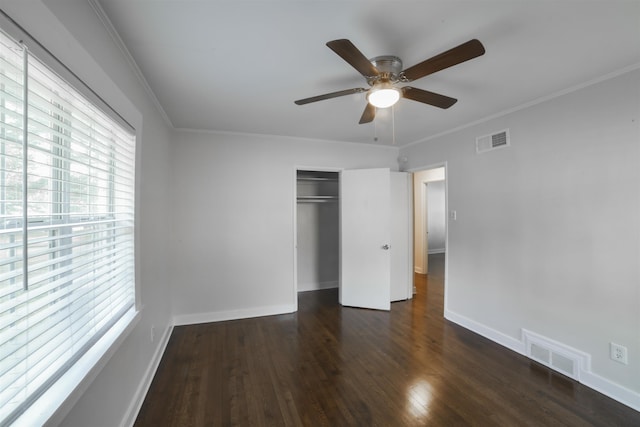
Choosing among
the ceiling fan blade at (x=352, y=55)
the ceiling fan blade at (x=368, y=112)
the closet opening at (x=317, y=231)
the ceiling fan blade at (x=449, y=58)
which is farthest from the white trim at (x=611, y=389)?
the closet opening at (x=317, y=231)

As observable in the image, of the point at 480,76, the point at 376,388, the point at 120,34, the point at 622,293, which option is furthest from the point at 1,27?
the point at 622,293

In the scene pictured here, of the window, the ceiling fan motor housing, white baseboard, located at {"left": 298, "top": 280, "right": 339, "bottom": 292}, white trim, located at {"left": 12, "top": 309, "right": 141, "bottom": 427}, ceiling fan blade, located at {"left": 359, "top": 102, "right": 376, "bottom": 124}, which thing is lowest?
white baseboard, located at {"left": 298, "top": 280, "right": 339, "bottom": 292}

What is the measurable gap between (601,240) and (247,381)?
10.3 ft

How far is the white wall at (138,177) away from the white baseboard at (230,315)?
24cm

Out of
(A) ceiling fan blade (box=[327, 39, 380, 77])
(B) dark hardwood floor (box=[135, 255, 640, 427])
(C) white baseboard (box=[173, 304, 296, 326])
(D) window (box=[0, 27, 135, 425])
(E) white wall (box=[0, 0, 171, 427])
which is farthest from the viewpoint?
(C) white baseboard (box=[173, 304, 296, 326])

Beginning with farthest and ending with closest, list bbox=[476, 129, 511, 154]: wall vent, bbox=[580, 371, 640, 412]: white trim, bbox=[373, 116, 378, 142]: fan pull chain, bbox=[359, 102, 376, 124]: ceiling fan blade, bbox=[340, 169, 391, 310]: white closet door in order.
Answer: bbox=[340, 169, 391, 310]: white closet door → bbox=[373, 116, 378, 142]: fan pull chain → bbox=[476, 129, 511, 154]: wall vent → bbox=[359, 102, 376, 124]: ceiling fan blade → bbox=[580, 371, 640, 412]: white trim

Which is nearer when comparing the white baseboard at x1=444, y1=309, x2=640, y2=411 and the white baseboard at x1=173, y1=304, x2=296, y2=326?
the white baseboard at x1=444, y1=309, x2=640, y2=411

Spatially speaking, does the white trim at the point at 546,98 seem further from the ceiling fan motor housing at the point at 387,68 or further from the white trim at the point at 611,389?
the white trim at the point at 611,389

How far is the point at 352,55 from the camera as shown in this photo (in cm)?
146

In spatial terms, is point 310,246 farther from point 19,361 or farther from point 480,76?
point 19,361

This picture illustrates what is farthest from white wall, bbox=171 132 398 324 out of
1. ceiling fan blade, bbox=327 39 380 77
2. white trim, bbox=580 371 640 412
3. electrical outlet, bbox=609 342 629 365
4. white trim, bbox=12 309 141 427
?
electrical outlet, bbox=609 342 629 365

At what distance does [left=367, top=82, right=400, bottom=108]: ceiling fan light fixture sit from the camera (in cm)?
180

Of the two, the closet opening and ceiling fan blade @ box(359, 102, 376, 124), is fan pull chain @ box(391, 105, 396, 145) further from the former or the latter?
the closet opening

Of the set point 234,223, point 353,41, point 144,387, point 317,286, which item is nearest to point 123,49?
point 353,41
